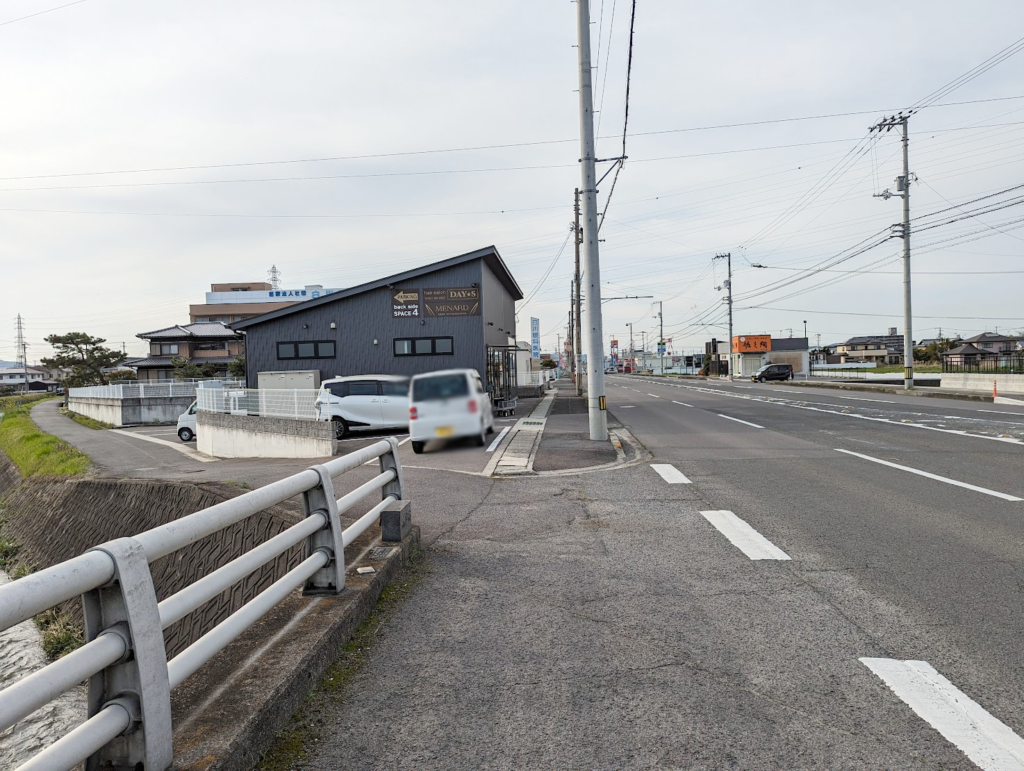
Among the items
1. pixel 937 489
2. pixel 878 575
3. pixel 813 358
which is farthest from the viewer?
pixel 813 358

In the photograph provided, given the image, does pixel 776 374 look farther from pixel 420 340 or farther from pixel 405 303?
pixel 420 340

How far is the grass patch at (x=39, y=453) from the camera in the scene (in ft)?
82.8

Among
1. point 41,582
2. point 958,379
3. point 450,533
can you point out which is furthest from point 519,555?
point 958,379

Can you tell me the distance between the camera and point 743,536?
27.1 ft

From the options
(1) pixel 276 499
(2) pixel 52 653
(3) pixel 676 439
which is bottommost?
(2) pixel 52 653

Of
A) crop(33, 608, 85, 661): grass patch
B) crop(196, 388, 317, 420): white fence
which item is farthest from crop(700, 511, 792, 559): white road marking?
crop(33, 608, 85, 661): grass patch

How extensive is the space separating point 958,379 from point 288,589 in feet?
153

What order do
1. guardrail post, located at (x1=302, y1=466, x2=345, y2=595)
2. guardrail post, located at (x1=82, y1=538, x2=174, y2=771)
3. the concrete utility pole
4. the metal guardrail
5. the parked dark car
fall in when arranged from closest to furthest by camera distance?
1. the metal guardrail
2. guardrail post, located at (x1=82, y1=538, x2=174, y2=771)
3. guardrail post, located at (x1=302, y1=466, x2=345, y2=595)
4. the concrete utility pole
5. the parked dark car

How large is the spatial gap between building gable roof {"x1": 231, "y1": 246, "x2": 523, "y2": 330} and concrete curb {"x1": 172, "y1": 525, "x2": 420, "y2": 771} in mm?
1811

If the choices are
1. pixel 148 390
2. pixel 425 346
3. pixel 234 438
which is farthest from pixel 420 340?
pixel 148 390

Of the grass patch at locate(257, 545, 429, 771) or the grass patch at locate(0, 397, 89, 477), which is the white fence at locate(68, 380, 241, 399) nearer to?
the grass patch at locate(0, 397, 89, 477)

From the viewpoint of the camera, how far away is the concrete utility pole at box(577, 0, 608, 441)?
17.4 metres

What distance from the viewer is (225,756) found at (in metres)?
3.11

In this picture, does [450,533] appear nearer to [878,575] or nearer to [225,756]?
[878,575]
